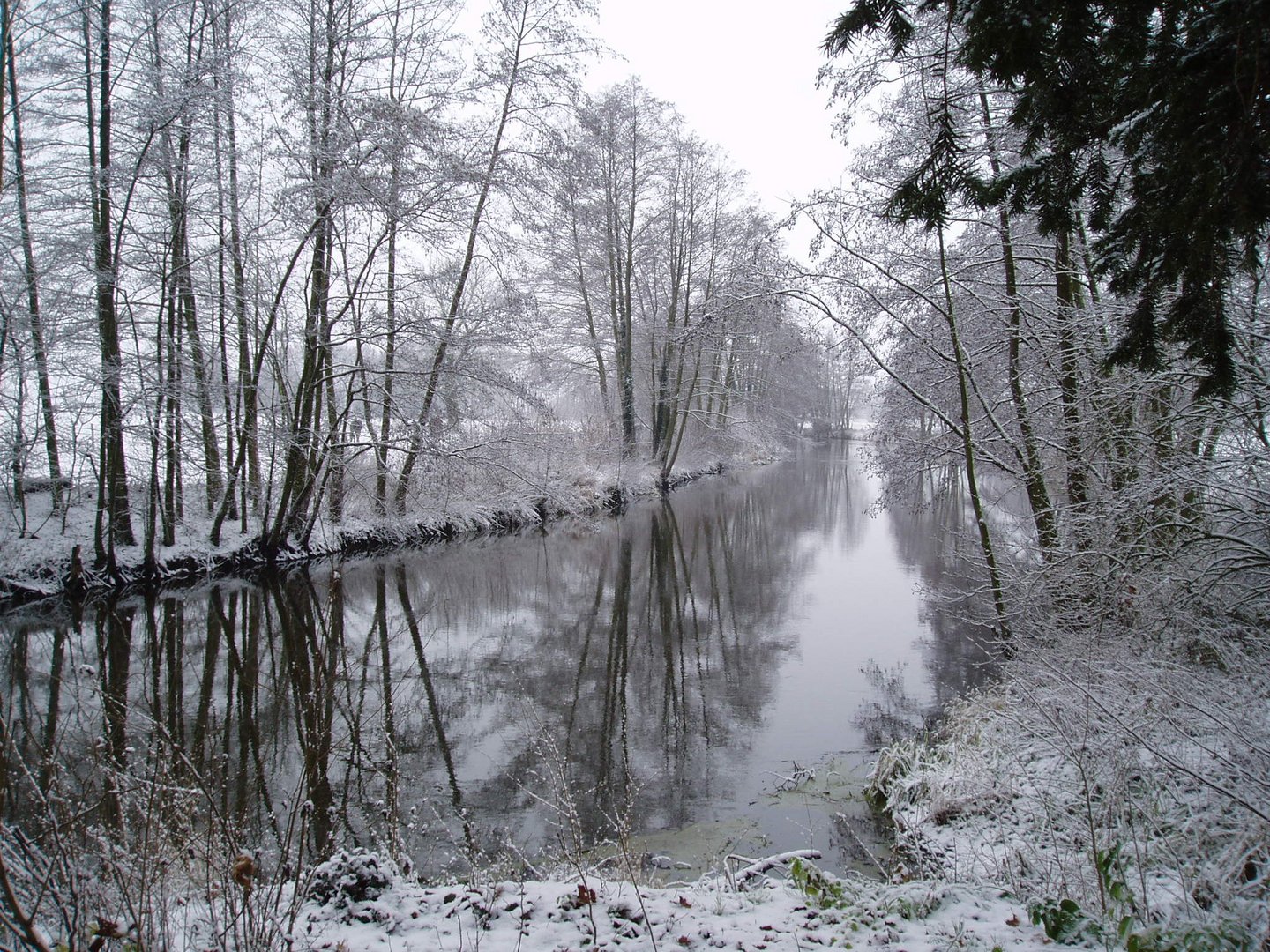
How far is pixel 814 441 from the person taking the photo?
198ft

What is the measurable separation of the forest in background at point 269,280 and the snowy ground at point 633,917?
561 cm

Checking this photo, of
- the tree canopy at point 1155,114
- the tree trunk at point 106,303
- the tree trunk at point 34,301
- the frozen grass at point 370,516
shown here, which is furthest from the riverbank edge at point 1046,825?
the tree trunk at point 34,301

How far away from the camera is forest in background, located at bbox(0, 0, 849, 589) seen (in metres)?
10.7

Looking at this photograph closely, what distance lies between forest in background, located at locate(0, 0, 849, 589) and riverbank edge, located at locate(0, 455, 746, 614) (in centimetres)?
19

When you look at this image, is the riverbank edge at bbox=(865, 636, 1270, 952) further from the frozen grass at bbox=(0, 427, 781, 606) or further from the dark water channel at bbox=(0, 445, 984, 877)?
the frozen grass at bbox=(0, 427, 781, 606)

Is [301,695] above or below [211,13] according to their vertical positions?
below

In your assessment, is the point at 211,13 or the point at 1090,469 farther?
the point at 211,13

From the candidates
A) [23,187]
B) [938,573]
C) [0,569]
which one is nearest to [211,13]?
[23,187]

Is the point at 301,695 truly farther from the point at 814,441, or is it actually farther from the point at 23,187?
the point at 814,441

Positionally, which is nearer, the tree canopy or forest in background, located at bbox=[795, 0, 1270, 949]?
the tree canopy

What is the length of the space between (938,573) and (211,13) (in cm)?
1416

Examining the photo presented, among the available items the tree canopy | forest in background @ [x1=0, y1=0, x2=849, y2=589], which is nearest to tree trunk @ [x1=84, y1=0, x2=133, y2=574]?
forest in background @ [x1=0, y1=0, x2=849, y2=589]

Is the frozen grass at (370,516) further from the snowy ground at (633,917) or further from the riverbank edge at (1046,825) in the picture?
the snowy ground at (633,917)

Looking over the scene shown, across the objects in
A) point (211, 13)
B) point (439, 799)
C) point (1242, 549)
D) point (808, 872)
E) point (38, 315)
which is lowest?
point (439, 799)
